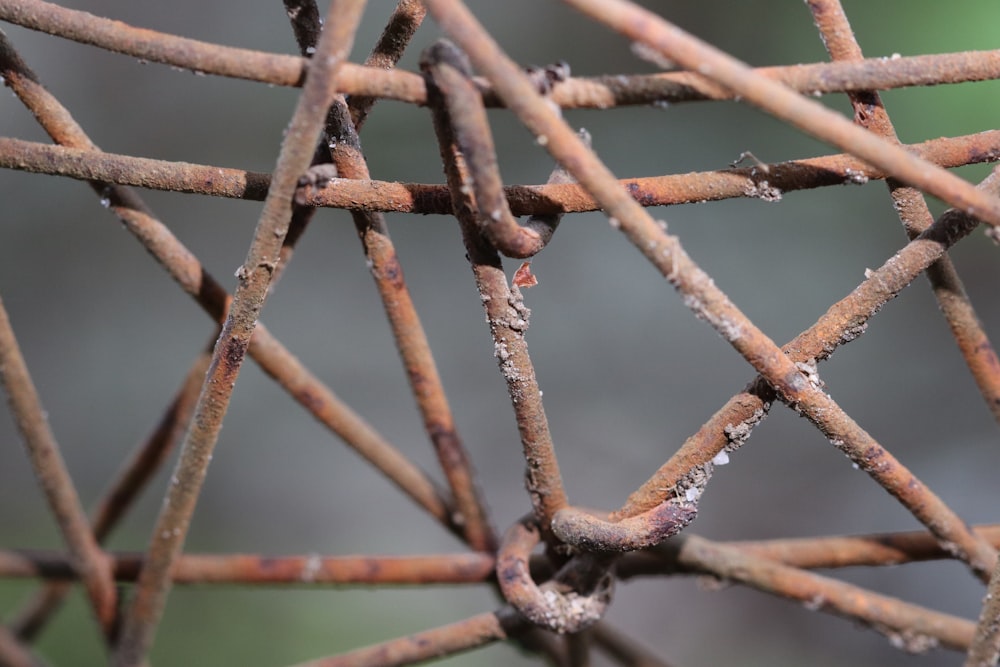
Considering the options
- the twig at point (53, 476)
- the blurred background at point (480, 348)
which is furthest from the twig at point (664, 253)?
the blurred background at point (480, 348)

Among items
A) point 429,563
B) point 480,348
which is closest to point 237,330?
point 429,563

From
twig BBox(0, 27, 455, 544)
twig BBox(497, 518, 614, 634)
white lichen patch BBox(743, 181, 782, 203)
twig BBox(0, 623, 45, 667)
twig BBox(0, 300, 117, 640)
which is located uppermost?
white lichen patch BBox(743, 181, 782, 203)

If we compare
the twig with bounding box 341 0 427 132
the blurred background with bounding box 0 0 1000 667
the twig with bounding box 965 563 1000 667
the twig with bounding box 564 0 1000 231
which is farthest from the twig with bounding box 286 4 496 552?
the blurred background with bounding box 0 0 1000 667

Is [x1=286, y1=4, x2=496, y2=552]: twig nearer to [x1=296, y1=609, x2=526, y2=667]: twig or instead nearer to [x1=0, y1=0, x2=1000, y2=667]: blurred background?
[x1=296, y1=609, x2=526, y2=667]: twig

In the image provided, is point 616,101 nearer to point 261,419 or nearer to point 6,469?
point 261,419

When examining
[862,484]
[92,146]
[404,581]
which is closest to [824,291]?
[862,484]

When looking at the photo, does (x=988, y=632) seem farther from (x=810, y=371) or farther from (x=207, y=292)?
(x=207, y=292)

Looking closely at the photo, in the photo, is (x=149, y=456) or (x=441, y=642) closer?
(x=441, y=642)
